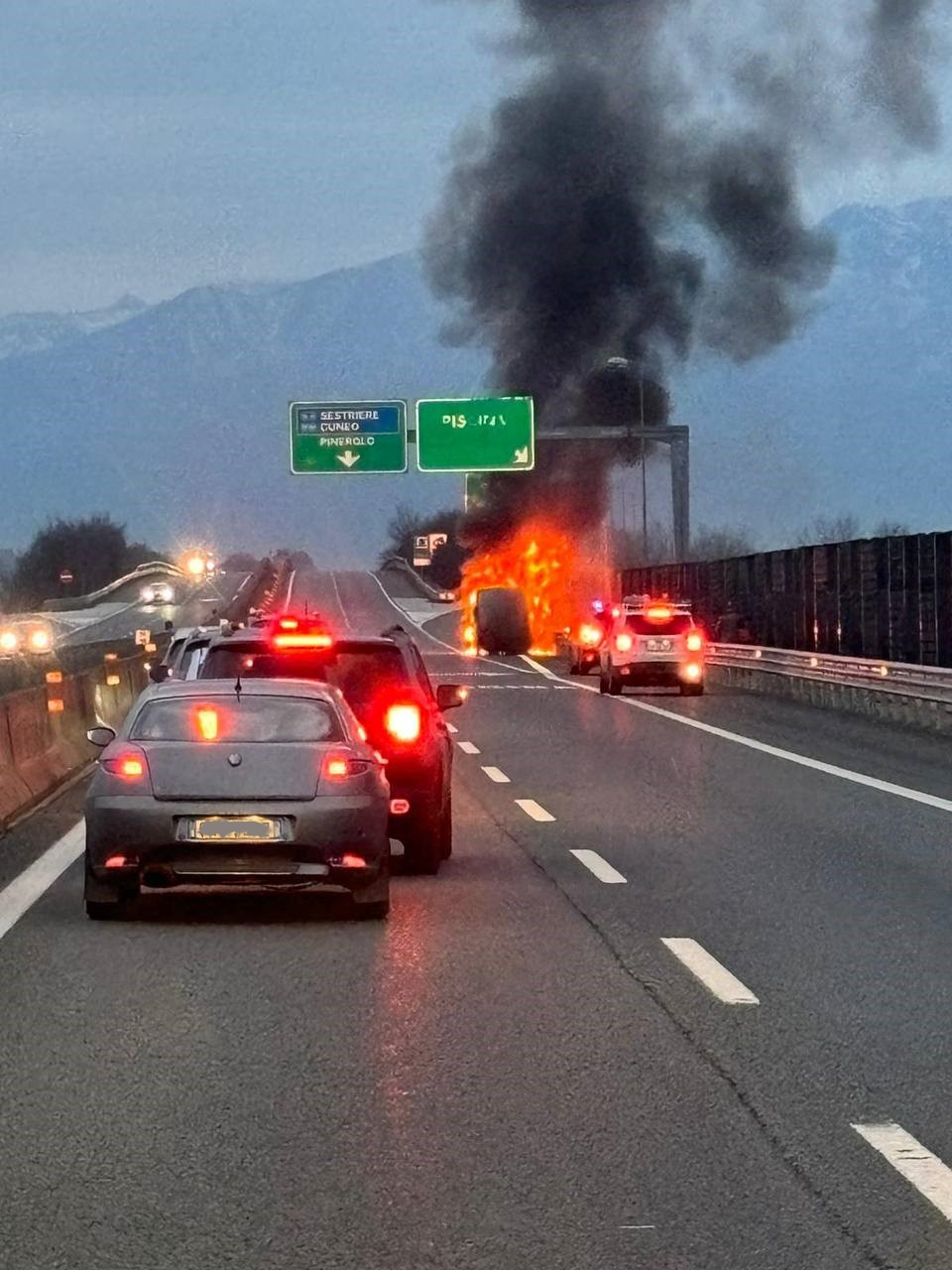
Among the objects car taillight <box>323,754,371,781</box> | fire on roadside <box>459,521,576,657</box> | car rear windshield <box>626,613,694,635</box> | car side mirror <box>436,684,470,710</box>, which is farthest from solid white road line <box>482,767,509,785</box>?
fire on roadside <box>459,521,576,657</box>

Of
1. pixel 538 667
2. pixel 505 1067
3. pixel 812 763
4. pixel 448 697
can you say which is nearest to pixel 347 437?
pixel 538 667

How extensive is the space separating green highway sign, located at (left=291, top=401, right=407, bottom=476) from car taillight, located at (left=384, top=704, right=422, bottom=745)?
150 ft

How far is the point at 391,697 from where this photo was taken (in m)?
14.6

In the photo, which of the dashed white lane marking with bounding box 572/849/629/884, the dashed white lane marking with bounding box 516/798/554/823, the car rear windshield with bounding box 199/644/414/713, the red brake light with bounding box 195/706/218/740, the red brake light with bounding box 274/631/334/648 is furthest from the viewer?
the dashed white lane marking with bounding box 516/798/554/823

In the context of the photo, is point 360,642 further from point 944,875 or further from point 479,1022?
point 479,1022

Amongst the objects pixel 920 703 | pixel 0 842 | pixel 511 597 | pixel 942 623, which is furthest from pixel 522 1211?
pixel 511 597

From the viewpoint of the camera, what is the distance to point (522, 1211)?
6.09 meters

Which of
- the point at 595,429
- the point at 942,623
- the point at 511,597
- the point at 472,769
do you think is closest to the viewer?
the point at 472,769

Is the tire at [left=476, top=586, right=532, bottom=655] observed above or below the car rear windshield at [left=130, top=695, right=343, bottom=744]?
below

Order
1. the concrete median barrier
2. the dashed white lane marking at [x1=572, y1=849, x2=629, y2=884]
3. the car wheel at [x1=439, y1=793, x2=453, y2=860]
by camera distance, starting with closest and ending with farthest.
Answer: the dashed white lane marking at [x1=572, y1=849, x2=629, y2=884] → the car wheel at [x1=439, y1=793, x2=453, y2=860] → the concrete median barrier

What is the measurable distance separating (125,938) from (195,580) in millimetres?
143175

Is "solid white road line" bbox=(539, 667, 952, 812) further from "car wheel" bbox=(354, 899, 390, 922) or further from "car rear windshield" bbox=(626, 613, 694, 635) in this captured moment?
"car wheel" bbox=(354, 899, 390, 922)

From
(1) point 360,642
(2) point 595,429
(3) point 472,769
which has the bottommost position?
(3) point 472,769

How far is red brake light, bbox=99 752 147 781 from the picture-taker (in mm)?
12117
